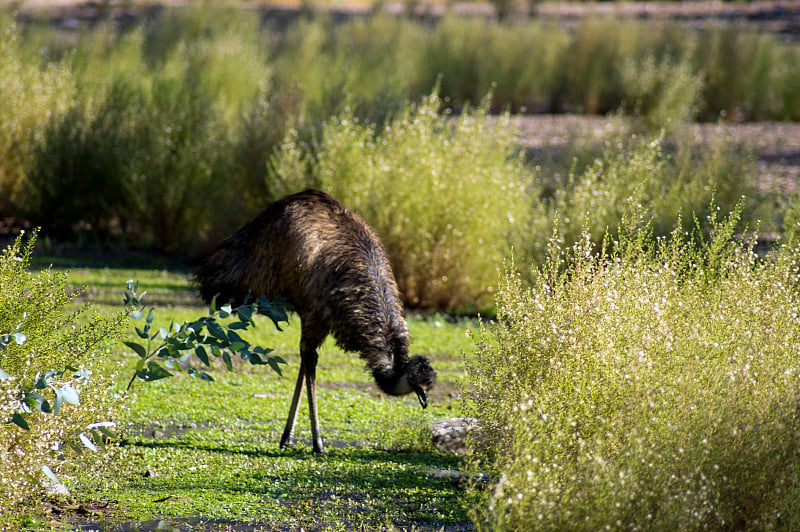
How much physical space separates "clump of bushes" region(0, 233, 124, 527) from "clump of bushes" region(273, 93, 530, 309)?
259 inches

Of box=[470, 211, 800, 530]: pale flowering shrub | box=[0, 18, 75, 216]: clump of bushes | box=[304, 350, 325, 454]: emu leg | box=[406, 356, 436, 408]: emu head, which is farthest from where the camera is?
box=[0, 18, 75, 216]: clump of bushes

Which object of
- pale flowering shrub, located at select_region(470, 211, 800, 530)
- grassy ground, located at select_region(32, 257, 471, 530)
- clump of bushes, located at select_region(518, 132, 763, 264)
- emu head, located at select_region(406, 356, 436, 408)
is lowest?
grassy ground, located at select_region(32, 257, 471, 530)

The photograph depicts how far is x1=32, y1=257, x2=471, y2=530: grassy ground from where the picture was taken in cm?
555

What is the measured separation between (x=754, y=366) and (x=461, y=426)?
2625mm

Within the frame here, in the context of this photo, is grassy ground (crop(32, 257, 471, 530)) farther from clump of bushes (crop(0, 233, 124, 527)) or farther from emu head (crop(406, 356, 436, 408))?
emu head (crop(406, 356, 436, 408))

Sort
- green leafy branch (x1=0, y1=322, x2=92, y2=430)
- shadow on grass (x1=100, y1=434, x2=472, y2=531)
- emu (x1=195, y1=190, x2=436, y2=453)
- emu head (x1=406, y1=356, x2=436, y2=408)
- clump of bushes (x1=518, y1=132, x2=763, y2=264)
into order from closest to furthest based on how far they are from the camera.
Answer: green leafy branch (x1=0, y1=322, x2=92, y2=430) < shadow on grass (x1=100, y1=434, x2=472, y2=531) < emu head (x1=406, y1=356, x2=436, y2=408) < emu (x1=195, y1=190, x2=436, y2=453) < clump of bushes (x1=518, y1=132, x2=763, y2=264)

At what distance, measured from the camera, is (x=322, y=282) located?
6566 millimetres

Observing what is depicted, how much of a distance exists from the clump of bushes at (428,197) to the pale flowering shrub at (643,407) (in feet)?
19.1

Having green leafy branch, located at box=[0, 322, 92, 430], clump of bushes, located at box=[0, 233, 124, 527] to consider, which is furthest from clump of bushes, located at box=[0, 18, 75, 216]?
green leafy branch, located at box=[0, 322, 92, 430]

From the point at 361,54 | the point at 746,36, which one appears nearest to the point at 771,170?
the point at 746,36

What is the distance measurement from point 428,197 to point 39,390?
7281 mm

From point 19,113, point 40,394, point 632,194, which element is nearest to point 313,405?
point 40,394

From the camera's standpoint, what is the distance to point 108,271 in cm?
1295

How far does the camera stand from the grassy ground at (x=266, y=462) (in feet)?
18.2
